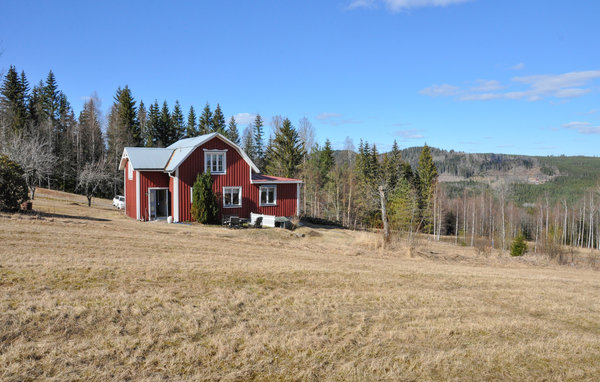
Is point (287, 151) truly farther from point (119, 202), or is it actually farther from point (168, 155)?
point (168, 155)

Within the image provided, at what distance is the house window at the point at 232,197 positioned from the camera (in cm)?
2823

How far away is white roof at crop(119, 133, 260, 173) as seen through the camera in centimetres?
2698

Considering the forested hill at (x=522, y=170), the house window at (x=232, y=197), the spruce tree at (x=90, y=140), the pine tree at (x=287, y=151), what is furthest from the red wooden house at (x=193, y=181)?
the forested hill at (x=522, y=170)

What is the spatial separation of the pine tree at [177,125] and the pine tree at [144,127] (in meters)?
4.17

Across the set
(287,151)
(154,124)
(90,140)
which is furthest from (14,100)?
(287,151)

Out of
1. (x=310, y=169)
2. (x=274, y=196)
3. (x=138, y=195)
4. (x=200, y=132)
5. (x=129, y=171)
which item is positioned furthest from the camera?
(x=200, y=132)

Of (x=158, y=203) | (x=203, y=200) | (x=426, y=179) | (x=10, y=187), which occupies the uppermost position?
(x=426, y=179)

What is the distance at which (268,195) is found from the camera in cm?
3000

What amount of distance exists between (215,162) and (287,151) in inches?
1073

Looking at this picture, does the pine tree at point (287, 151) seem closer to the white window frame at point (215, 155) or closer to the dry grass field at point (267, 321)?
the white window frame at point (215, 155)

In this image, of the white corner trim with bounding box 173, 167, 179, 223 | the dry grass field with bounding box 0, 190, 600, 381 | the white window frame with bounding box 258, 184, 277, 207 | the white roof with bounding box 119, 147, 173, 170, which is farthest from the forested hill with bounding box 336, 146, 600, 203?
the dry grass field with bounding box 0, 190, 600, 381

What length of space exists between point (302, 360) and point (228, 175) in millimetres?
23392

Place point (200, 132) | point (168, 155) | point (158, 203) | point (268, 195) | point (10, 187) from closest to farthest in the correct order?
point (10, 187) → point (158, 203) → point (168, 155) → point (268, 195) → point (200, 132)

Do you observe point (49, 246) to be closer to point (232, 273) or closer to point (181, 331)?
point (232, 273)
